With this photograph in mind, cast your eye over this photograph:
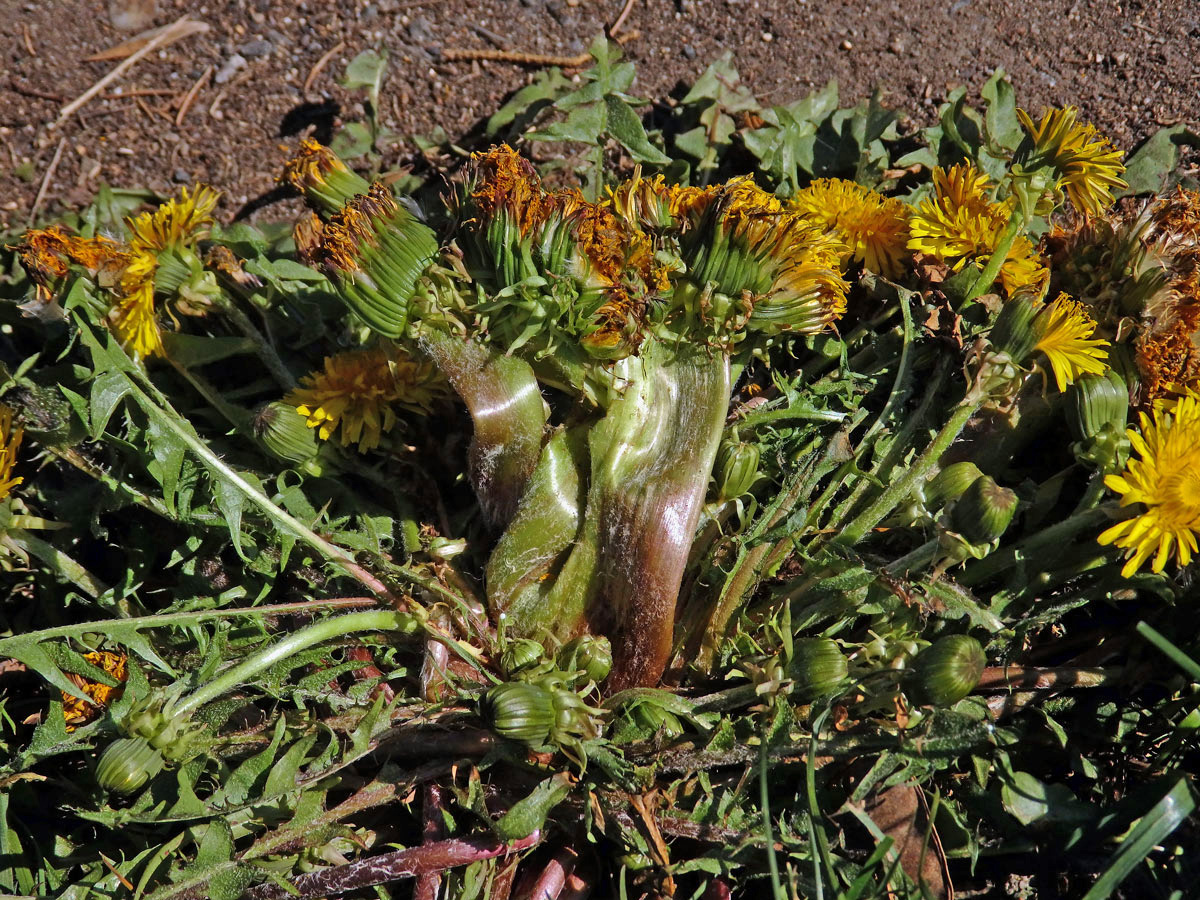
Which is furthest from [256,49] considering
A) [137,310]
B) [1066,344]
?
[1066,344]

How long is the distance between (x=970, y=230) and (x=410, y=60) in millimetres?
2070

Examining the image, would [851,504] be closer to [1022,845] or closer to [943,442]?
[943,442]

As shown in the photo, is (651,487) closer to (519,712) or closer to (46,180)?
(519,712)

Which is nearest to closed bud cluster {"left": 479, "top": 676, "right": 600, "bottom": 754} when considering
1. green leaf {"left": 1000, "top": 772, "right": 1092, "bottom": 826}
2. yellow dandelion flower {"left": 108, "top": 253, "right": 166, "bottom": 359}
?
green leaf {"left": 1000, "top": 772, "right": 1092, "bottom": 826}

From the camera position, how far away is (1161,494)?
1.93 metres

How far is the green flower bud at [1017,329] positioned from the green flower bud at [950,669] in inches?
28.5

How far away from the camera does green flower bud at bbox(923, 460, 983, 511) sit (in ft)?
6.26

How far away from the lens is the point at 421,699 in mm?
2285

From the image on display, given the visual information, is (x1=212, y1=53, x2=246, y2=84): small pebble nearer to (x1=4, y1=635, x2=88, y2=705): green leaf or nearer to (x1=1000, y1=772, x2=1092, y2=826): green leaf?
(x1=4, y1=635, x2=88, y2=705): green leaf

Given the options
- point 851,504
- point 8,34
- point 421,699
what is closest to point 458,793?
point 421,699

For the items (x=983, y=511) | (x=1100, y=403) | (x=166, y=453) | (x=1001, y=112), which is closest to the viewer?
(x=983, y=511)

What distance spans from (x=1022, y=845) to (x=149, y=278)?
265cm

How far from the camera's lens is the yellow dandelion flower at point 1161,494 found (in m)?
1.91

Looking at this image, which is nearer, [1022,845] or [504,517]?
[1022,845]
